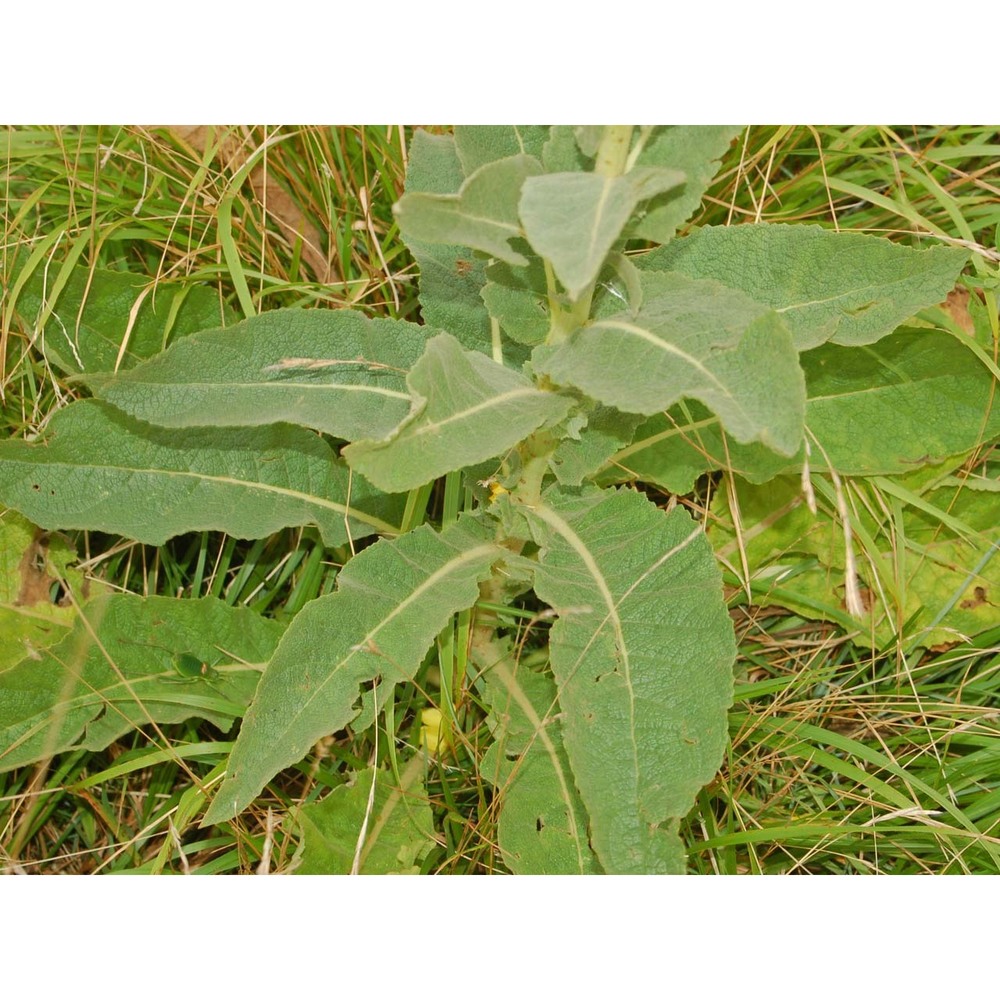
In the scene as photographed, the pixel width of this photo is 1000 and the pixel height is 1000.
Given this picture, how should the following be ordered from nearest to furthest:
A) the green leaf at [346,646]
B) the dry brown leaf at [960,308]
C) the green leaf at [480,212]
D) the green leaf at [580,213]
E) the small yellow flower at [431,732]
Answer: the green leaf at [580,213] < the green leaf at [480,212] < the green leaf at [346,646] < the small yellow flower at [431,732] < the dry brown leaf at [960,308]

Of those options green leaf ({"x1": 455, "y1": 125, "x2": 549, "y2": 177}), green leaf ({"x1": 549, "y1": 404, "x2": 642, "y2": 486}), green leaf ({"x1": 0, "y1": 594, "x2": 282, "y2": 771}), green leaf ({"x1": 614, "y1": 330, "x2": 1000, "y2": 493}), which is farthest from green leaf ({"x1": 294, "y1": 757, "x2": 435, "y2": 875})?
green leaf ({"x1": 455, "y1": 125, "x2": 549, "y2": 177})

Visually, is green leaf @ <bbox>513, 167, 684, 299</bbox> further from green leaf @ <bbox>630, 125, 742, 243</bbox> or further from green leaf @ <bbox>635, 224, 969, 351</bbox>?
green leaf @ <bbox>635, 224, 969, 351</bbox>

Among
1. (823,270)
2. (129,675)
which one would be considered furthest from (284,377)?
(823,270)

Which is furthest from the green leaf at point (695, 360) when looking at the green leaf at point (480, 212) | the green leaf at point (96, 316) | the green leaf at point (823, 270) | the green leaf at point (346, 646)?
the green leaf at point (96, 316)

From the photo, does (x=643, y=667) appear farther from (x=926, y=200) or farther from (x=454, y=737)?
(x=926, y=200)

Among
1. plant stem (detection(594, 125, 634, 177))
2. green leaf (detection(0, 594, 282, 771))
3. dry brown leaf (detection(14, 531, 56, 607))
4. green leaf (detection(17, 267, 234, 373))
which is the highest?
plant stem (detection(594, 125, 634, 177))

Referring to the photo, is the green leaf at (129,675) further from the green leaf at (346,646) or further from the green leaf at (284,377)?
the green leaf at (284,377)

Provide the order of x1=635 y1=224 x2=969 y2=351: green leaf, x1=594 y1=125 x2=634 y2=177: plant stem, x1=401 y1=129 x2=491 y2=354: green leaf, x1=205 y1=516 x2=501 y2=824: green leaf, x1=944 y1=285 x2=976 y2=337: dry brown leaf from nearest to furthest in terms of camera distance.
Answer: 1. x1=594 y1=125 x2=634 y2=177: plant stem
2. x1=205 y1=516 x2=501 y2=824: green leaf
3. x1=635 y1=224 x2=969 y2=351: green leaf
4. x1=401 y1=129 x2=491 y2=354: green leaf
5. x1=944 y1=285 x2=976 y2=337: dry brown leaf
